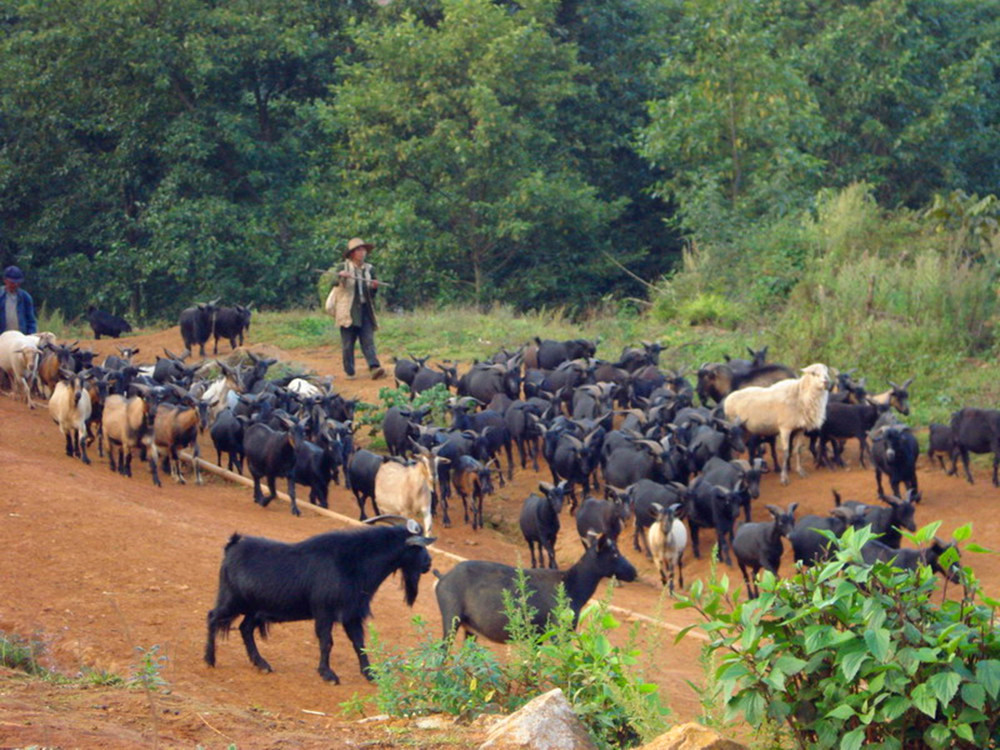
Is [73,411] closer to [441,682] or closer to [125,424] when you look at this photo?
[125,424]

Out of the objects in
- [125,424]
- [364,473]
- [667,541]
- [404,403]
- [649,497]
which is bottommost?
[667,541]

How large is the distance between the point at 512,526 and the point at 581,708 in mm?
7973

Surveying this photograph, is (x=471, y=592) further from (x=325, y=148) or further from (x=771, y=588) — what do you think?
(x=325, y=148)

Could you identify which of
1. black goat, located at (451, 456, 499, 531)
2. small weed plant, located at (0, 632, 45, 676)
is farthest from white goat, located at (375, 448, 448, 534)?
small weed plant, located at (0, 632, 45, 676)

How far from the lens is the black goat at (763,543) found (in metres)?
11.2

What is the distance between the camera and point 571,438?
13.8 meters

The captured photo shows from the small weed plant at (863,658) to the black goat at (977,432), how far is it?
826 cm

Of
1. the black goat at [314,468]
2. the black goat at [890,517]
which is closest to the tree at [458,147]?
the black goat at [314,468]

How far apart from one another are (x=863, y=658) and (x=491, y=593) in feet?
10.7

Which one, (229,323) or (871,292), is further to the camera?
(229,323)

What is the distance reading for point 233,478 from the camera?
14.0 meters

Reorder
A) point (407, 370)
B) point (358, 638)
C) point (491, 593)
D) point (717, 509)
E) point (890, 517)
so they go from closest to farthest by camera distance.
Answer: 1. point (358, 638)
2. point (491, 593)
3. point (890, 517)
4. point (717, 509)
5. point (407, 370)

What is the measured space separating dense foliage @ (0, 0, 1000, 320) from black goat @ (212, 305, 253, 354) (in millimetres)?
5432

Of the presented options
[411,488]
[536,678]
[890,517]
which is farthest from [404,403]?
[536,678]
